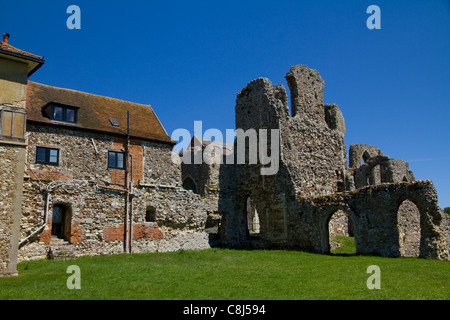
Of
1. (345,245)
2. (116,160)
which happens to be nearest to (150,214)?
(116,160)

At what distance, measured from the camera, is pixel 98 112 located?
2344cm

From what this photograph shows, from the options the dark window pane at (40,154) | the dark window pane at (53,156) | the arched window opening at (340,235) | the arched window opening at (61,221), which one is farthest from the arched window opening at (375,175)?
the dark window pane at (40,154)

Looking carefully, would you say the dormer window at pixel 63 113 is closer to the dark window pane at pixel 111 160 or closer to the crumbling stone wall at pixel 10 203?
the dark window pane at pixel 111 160

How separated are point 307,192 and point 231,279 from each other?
1282cm

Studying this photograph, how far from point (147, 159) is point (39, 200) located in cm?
711

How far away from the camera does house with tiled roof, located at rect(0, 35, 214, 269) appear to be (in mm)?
17938

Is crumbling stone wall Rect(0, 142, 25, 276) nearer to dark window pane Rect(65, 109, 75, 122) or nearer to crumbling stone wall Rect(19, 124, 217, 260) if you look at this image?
crumbling stone wall Rect(19, 124, 217, 260)

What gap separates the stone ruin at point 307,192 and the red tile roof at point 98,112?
205 inches

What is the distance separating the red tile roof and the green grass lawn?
8116 millimetres

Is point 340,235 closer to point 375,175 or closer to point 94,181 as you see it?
point 375,175

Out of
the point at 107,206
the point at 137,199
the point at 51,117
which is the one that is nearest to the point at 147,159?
the point at 137,199

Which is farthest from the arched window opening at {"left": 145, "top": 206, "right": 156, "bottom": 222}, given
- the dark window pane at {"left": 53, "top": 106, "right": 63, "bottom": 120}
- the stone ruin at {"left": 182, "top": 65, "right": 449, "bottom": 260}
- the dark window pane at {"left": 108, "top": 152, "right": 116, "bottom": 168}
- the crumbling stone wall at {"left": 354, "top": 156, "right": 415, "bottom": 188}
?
the crumbling stone wall at {"left": 354, "top": 156, "right": 415, "bottom": 188}
